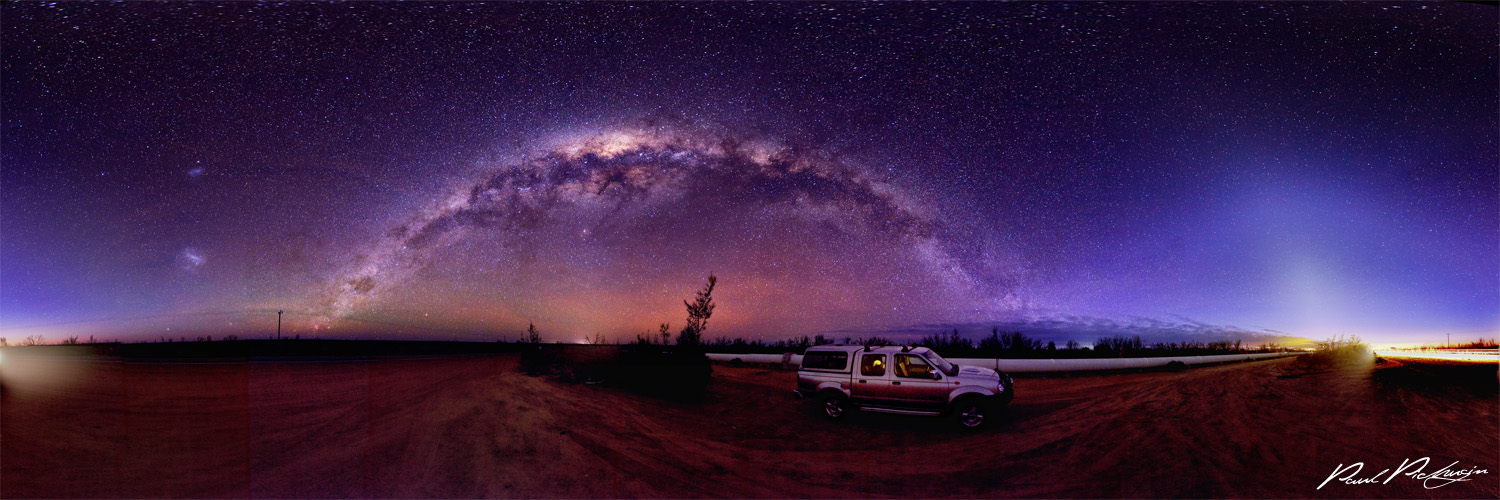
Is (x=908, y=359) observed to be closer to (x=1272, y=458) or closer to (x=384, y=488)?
(x=1272, y=458)

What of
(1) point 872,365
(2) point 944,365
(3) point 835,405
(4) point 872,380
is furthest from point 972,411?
(3) point 835,405

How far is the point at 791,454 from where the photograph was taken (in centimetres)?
951

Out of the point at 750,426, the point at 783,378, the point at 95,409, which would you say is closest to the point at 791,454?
the point at 750,426

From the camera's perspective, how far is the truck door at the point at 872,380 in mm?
11320

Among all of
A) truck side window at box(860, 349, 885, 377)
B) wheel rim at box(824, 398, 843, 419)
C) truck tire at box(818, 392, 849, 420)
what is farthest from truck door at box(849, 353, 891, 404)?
wheel rim at box(824, 398, 843, 419)

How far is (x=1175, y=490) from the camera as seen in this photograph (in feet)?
25.8

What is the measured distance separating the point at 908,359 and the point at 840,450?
2717 millimetres

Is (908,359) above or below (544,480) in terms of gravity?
above

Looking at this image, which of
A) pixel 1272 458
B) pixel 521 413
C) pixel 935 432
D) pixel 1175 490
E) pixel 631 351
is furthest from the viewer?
pixel 631 351

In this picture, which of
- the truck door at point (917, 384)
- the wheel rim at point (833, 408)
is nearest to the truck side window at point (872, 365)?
the truck door at point (917, 384)

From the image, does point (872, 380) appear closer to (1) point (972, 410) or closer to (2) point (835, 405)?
(2) point (835, 405)

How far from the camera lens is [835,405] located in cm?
1174

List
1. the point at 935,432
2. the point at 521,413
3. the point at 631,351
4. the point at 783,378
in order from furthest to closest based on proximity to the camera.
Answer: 1. the point at 783,378
2. the point at 631,351
3. the point at 521,413
4. the point at 935,432

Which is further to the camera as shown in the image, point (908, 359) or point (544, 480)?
point (908, 359)
